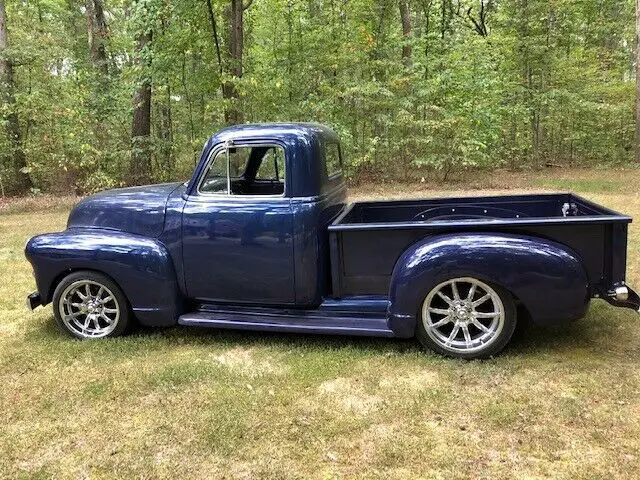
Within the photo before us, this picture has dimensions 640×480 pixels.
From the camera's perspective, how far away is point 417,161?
14.4 metres

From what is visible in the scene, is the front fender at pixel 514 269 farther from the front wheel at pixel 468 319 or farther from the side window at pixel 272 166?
the side window at pixel 272 166

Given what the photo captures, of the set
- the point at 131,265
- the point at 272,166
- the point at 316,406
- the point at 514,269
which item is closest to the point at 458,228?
the point at 514,269

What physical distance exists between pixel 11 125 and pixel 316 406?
43.4ft

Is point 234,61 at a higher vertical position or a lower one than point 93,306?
higher

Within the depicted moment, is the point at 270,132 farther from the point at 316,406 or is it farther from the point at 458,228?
the point at 316,406

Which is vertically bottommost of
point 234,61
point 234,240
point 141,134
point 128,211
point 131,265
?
point 131,265

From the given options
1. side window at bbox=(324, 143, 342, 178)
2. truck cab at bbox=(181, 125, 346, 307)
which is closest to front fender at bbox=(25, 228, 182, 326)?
truck cab at bbox=(181, 125, 346, 307)

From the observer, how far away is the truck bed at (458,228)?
3619mm

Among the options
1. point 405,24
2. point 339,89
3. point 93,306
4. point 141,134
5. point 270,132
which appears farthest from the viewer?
point 405,24

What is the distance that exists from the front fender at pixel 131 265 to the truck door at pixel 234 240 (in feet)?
0.57

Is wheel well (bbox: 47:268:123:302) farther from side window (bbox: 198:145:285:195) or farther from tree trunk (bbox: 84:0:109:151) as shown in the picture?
tree trunk (bbox: 84:0:109:151)

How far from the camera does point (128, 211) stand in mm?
4512

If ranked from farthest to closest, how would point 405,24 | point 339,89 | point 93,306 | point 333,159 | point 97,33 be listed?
point 405,24 < point 97,33 < point 339,89 < point 333,159 < point 93,306

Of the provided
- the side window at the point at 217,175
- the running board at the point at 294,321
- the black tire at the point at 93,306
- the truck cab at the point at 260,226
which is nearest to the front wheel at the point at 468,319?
the running board at the point at 294,321
